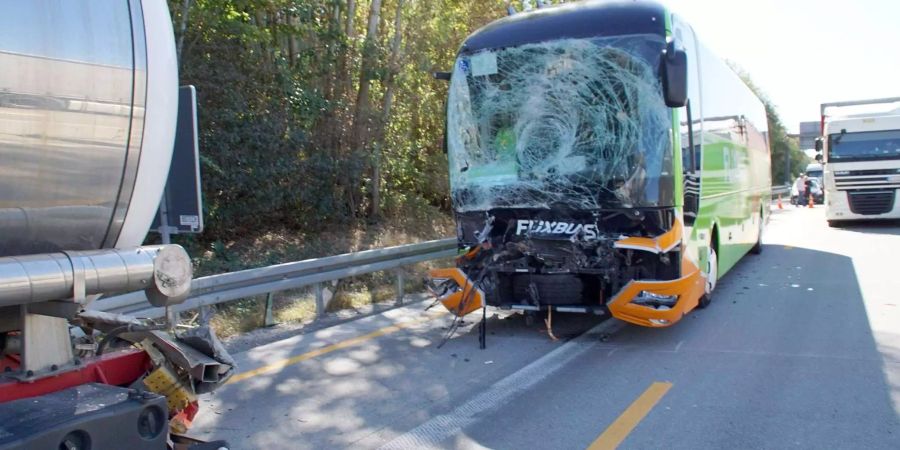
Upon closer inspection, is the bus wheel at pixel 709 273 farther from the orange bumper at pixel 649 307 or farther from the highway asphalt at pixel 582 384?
the orange bumper at pixel 649 307

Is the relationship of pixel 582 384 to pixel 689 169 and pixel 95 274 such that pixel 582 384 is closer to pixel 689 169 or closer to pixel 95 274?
pixel 689 169

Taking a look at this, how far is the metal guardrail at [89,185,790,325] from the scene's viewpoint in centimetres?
658

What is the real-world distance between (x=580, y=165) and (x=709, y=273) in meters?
2.73

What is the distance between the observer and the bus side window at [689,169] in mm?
7434

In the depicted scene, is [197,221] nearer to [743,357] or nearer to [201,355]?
[201,355]

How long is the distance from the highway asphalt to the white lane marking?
0.06 ft

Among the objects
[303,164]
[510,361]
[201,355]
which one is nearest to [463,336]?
[510,361]

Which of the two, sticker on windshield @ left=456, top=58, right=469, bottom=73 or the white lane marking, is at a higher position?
sticker on windshield @ left=456, top=58, right=469, bottom=73

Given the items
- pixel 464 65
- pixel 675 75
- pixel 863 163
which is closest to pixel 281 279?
pixel 464 65

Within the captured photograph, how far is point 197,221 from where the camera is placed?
5.64 meters

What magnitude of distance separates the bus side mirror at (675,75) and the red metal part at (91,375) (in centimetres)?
517

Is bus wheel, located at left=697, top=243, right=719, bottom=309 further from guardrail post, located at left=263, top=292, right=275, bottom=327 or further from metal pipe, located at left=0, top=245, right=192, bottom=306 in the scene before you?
metal pipe, located at left=0, top=245, right=192, bottom=306

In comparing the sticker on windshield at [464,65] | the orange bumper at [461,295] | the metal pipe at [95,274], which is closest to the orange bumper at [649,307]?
the orange bumper at [461,295]

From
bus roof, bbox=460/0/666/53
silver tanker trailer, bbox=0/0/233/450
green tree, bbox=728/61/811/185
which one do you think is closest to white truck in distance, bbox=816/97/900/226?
bus roof, bbox=460/0/666/53
